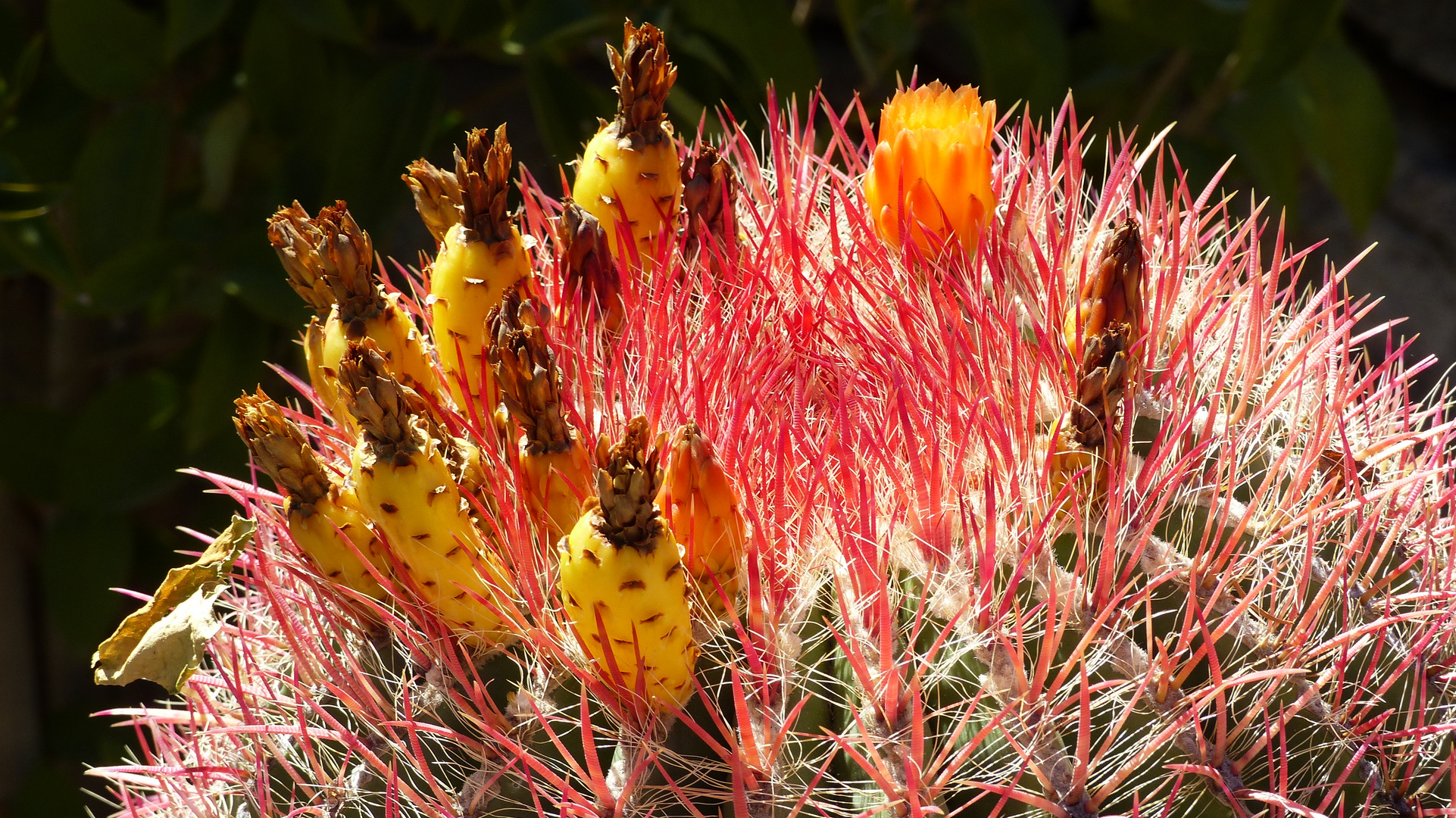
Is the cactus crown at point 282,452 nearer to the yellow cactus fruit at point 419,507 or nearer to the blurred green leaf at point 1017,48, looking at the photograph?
the yellow cactus fruit at point 419,507

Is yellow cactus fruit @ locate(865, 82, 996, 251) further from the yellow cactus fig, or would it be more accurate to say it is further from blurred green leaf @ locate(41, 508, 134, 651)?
blurred green leaf @ locate(41, 508, 134, 651)

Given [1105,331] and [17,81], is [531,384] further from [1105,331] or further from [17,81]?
[17,81]

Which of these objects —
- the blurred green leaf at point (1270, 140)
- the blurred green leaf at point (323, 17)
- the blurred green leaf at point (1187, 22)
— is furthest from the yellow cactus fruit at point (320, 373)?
the blurred green leaf at point (1270, 140)

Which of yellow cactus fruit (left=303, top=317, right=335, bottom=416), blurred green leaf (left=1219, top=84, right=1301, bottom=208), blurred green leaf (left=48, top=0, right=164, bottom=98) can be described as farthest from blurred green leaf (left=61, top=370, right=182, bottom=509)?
blurred green leaf (left=1219, top=84, right=1301, bottom=208)

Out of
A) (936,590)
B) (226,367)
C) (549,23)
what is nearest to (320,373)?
(936,590)

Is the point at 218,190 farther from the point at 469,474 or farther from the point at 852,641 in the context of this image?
the point at 852,641

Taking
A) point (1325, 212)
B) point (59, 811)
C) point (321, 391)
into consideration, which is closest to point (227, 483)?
point (321, 391)
